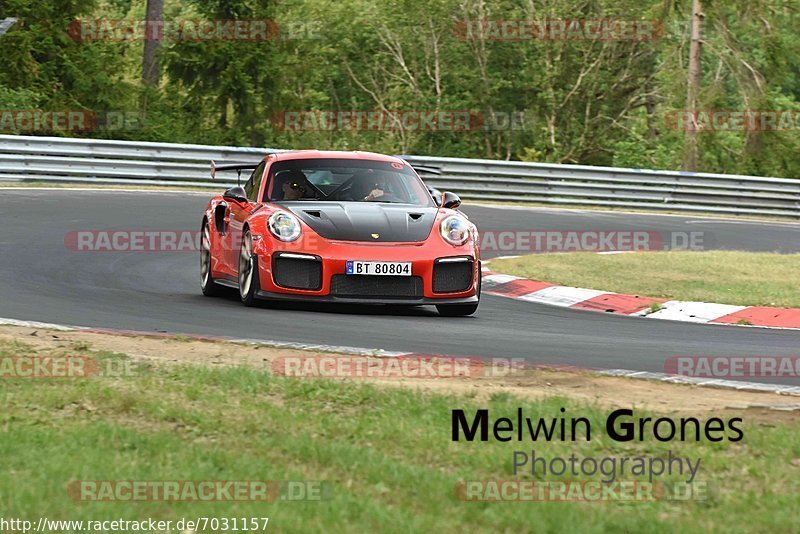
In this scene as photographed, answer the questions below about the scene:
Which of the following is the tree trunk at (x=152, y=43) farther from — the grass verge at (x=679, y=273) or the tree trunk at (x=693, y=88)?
the grass verge at (x=679, y=273)

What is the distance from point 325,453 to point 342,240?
4961mm

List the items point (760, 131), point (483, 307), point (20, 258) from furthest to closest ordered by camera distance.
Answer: point (760, 131) < point (20, 258) < point (483, 307)

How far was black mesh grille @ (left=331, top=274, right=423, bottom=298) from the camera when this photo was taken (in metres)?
9.84

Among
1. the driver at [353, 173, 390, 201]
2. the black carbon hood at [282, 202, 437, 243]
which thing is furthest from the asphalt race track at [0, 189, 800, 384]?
the driver at [353, 173, 390, 201]

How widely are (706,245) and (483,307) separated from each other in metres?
8.59

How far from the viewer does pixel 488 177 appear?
2458 cm

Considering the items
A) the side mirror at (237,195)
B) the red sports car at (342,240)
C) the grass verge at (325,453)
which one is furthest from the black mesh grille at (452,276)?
the grass verge at (325,453)

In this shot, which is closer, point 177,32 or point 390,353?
point 390,353

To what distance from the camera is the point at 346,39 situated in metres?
37.4

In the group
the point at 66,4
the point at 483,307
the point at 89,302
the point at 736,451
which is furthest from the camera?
the point at 66,4

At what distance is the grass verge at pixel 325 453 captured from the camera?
427cm

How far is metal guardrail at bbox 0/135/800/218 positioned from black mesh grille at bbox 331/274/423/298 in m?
11.8

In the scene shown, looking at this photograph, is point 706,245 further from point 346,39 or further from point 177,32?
point 346,39

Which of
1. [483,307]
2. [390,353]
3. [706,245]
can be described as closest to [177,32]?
[706,245]
